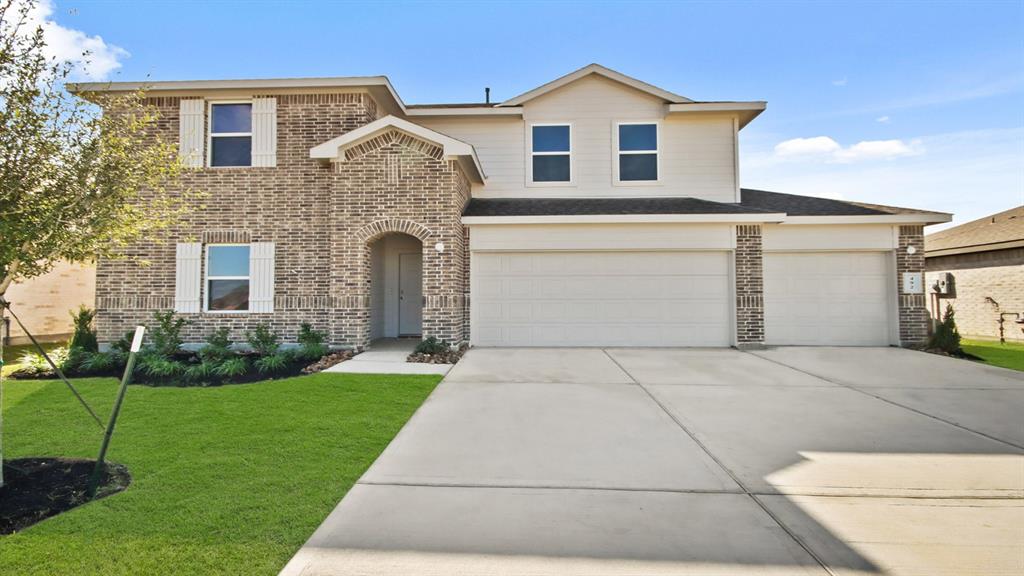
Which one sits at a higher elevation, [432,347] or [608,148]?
[608,148]

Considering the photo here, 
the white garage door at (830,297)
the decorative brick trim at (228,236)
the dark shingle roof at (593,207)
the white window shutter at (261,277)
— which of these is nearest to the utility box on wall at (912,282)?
the white garage door at (830,297)

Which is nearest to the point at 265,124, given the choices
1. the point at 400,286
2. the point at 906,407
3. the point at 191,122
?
the point at 191,122

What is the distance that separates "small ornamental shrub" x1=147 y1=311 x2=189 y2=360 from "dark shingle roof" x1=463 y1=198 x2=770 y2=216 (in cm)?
664

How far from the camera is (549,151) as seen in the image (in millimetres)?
12414

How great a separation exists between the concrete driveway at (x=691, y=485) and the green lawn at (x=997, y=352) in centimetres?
396

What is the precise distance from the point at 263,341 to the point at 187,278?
2.82 m

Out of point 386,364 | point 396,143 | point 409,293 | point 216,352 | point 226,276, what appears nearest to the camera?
point 386,364

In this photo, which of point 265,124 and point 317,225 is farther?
point 265,124

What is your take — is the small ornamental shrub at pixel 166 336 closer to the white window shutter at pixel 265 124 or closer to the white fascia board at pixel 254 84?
the white window shutter at pixel 265 124

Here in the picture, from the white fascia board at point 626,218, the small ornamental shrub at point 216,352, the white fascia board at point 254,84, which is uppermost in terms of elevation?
the white fascia board at point 254,84

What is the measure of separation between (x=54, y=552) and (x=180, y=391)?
4699 mm

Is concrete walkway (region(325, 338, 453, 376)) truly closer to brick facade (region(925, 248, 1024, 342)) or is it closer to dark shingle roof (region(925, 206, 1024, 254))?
brick facade (region(925, 248, 1024, 342))

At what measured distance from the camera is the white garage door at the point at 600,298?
10.8m

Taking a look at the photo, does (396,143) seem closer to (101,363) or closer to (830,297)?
(101,363)
